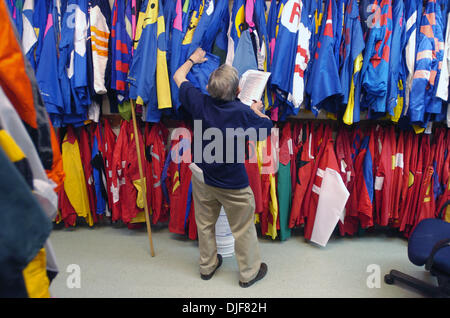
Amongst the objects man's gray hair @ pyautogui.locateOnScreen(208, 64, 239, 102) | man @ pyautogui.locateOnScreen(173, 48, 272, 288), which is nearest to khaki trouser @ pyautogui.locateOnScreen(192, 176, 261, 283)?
man @ pyautogui.locateOnScreen(173, 48, 272, 288)

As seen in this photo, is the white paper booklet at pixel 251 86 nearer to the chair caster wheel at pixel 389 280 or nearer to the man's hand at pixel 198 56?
the man's hand at pixel 198 56

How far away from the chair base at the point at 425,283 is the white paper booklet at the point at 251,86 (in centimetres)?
146

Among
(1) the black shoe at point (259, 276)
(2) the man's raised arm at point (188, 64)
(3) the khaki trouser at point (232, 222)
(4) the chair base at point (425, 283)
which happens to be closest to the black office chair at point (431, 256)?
(4) the chair base at point (425, 283)

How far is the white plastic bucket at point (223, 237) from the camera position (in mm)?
2014

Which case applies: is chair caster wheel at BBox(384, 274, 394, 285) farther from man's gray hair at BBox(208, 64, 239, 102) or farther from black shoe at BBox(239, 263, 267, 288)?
man's gray hair at BBox(208, 64, 239, 102)

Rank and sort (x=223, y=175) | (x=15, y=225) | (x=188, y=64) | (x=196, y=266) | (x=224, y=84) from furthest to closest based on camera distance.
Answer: (x=196, y=266) < (x=188, y=64) < (x=223, y=175) < (x=224, y=84) < (x=15, y=225)

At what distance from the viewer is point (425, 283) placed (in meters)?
1.66

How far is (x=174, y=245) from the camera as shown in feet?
7.36

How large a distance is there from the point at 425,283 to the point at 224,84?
5.60ft

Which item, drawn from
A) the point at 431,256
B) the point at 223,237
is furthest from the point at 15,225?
the point at 431,256

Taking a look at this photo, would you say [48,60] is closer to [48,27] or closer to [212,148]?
[48,27]

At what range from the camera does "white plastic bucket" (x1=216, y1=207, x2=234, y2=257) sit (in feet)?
6.61

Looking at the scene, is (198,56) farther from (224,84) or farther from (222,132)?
(222,132)

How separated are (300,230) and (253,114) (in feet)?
4.76
